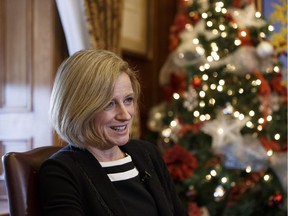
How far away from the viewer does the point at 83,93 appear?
164 cm

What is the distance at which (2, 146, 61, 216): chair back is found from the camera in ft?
5.26

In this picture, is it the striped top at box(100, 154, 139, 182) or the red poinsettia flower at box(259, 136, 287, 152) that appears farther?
the red poinsettia flower at box(259, 136, 287, 152)

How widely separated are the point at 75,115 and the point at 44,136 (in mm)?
1265

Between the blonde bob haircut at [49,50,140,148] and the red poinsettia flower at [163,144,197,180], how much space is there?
1706 mm

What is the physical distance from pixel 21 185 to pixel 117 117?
1.15 ft

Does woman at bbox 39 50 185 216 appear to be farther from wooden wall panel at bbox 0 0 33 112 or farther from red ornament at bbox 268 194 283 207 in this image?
red ornament at bbox 268 194 283 207

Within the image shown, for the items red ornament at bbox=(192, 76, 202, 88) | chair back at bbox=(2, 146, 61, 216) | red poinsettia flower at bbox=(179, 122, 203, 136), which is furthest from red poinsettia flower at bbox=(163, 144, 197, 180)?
chair back at bbox=(2, 146, 61, 216)

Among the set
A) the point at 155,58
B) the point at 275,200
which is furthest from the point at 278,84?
the point at 155,58

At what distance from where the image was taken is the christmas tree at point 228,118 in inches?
131

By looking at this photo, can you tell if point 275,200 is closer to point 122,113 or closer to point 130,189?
point 130,189

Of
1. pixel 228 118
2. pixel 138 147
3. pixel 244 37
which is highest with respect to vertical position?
pixel 244 37

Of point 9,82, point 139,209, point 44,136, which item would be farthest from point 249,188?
point 139,209

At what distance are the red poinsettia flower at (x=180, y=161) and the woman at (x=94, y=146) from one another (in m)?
1.55

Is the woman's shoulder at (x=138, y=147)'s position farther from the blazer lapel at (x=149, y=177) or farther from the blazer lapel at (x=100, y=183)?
the blazer lapel at (x=100, y=183)
